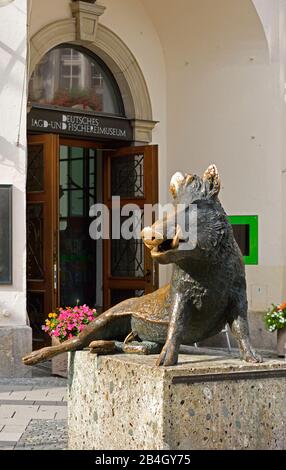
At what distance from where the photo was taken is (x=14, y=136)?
9820mm

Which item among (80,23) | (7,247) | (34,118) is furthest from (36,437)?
(80,23)

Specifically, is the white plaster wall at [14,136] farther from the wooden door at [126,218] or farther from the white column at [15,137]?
the wooden door at [126,218]

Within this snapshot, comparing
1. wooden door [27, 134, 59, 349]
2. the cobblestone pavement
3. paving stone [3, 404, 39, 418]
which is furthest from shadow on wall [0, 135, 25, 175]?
paving stone [3, 404, 39, 418]

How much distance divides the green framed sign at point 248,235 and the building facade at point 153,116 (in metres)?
0.02

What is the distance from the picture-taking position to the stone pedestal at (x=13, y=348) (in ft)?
31.7

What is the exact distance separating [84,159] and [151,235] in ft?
32.8

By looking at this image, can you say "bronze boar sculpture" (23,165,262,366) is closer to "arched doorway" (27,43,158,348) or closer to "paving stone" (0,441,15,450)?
"paving stone" (0,441,15,450)

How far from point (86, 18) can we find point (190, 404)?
8.60 m

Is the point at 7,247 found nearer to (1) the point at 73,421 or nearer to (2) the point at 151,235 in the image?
(1) the point at 73,421

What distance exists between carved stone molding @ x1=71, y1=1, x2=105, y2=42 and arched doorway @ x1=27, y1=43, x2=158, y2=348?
0.36 m

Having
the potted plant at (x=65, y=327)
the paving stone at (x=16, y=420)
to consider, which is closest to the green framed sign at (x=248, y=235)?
the potted plant at (x=65, y=327)

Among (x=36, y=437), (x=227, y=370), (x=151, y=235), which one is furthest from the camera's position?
(x=36, y=437)

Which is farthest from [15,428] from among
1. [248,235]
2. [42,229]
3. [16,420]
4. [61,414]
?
[248,235]

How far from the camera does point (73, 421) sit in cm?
520
